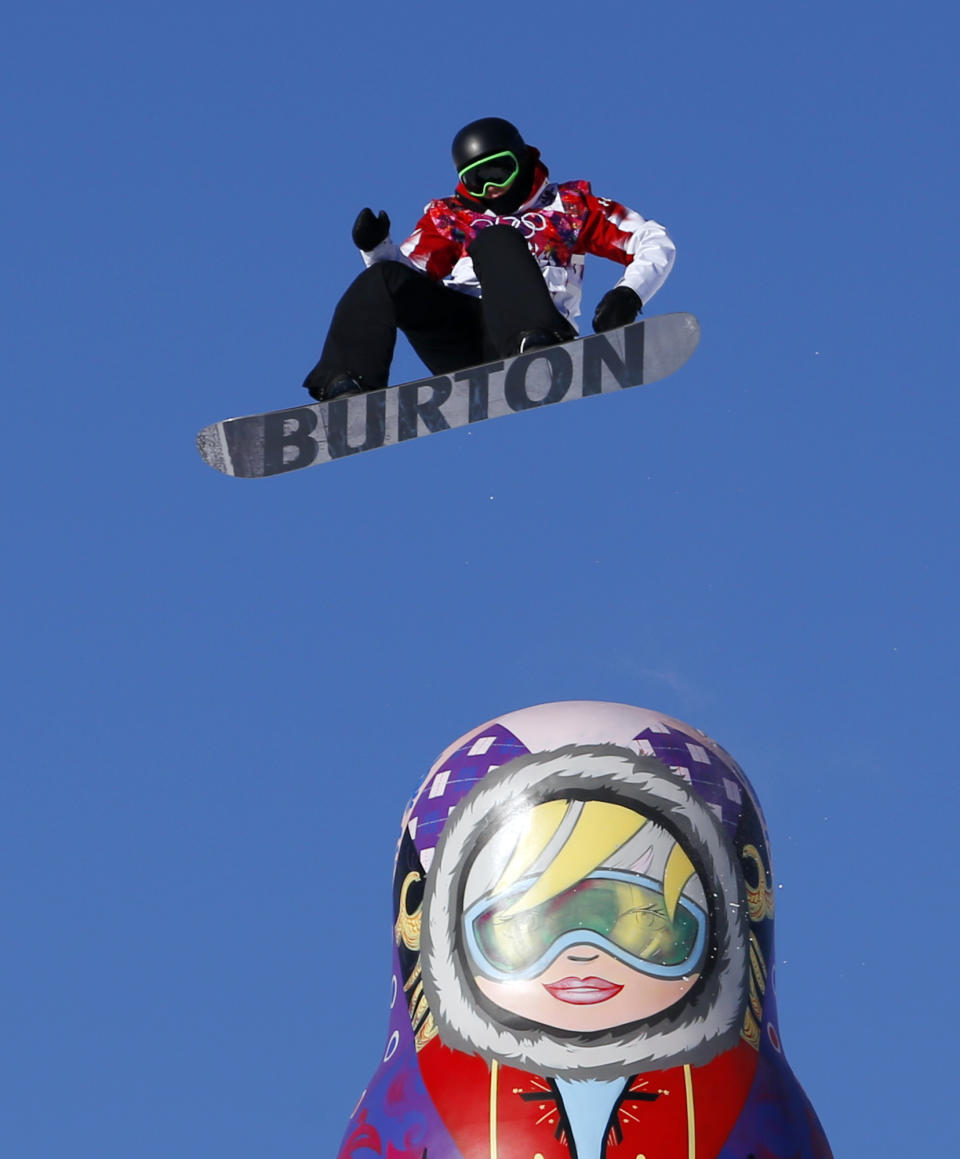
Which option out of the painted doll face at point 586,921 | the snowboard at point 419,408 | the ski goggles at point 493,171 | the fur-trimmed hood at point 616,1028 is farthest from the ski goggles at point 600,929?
the ski goggles at point 493,171

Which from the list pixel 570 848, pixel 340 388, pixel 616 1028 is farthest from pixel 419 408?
pixel 616 1028

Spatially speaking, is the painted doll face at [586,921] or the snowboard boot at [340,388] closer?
the painted doll face at [586,921]

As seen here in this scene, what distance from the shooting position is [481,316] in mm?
18719

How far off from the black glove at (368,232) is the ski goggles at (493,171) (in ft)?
2.22

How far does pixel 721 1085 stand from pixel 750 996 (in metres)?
0.68

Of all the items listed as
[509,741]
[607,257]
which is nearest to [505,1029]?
[509,741]

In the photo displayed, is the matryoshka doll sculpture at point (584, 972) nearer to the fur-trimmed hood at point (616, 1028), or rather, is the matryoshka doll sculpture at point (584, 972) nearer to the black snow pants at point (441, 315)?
the fur-trimmed hood at point (616, 1028)

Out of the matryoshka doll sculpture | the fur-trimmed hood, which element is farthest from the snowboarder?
the fur-trimmed hood

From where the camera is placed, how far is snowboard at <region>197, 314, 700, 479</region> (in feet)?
59.0

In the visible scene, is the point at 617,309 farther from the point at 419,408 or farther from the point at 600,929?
the point at 600,929

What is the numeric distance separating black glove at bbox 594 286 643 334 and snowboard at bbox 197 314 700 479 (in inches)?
4.1

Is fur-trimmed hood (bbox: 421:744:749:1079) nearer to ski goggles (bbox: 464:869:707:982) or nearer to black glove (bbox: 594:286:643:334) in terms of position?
ski goggles (bbox: 464:869:707:982)

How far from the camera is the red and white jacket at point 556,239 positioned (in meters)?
18.5

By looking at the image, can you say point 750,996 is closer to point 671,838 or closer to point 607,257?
point 671,838
